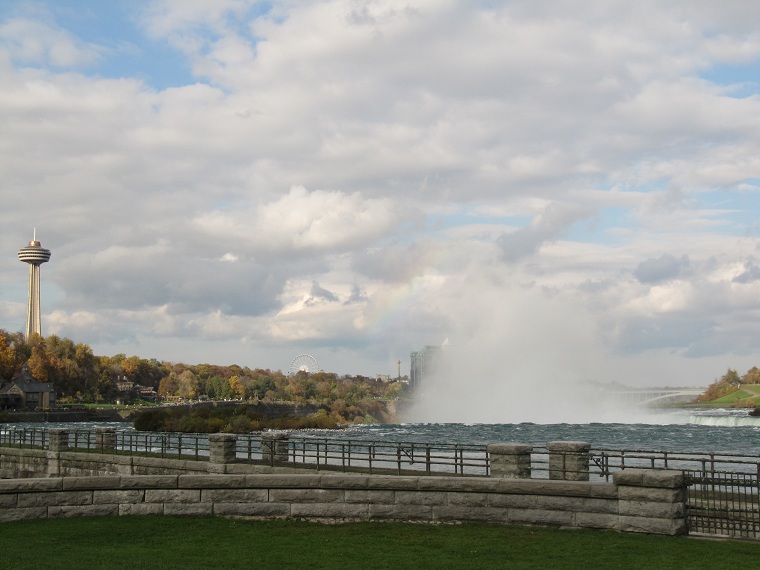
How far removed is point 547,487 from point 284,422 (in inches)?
3610

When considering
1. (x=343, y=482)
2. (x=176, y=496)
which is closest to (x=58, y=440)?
(x=176, y=496)

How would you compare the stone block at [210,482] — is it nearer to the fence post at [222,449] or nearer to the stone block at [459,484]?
the stone block at [459,484]

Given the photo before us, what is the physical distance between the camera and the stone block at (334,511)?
15883 millimetres

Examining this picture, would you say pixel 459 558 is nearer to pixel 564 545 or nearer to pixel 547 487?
pixel 564 545

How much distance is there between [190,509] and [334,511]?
115 inches

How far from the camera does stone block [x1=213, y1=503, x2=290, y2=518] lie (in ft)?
53.0

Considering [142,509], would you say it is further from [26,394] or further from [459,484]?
[26,394]

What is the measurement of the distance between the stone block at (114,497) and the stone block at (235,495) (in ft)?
4.38

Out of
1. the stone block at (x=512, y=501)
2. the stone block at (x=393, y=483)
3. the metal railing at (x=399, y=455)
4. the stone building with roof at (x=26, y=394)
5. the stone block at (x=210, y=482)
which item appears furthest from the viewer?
the stone building with roof at (x=26, y=394)

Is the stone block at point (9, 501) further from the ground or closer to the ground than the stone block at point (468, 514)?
further from the ground

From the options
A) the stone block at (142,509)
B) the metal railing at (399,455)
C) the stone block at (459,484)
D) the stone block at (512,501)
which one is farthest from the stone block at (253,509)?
the metal railing at (399,455)

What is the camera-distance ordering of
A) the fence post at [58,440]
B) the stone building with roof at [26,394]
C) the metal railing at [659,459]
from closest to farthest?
the metal railing at [659,459], the fence post at [58,440], the stone building with roof at [26,394]

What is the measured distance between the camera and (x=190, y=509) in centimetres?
1639

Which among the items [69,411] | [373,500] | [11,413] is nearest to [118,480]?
[373,500]
